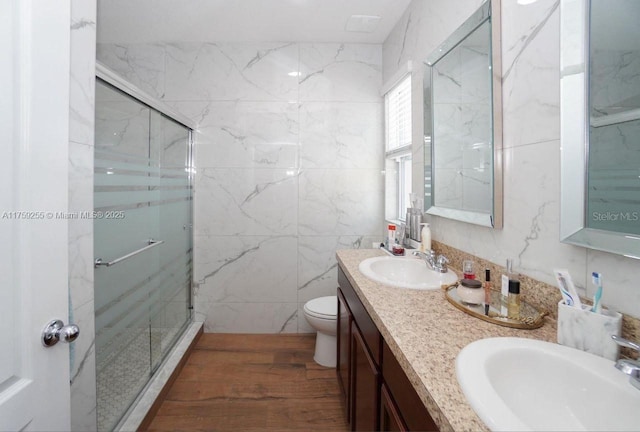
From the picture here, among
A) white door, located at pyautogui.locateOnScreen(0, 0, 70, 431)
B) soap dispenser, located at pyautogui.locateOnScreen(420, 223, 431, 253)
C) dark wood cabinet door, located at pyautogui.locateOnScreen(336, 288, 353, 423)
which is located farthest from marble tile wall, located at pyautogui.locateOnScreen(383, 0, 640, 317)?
white door, located at pyautogui.locateOnScreen(0, 0, 70, 431)

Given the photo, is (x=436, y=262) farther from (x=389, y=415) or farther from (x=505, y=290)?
(x=389, y=415)

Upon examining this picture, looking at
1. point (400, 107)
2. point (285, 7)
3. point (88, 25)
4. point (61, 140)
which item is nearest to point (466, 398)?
point (61, 140)

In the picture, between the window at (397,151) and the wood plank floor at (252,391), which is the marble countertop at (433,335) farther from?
the window at (397,151)

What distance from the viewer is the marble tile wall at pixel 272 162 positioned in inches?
99.9

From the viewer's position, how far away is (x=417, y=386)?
65 cm

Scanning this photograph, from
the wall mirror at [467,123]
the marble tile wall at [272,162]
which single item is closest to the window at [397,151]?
the marble tile wall at [272,162]

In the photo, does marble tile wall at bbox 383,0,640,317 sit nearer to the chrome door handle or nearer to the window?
the window

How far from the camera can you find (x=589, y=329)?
723mm

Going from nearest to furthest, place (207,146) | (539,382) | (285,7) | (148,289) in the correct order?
(539,382) < (148,289) < (285,7) < (207,146)

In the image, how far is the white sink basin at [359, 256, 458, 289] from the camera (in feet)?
4.69

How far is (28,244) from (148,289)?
4.54 feet

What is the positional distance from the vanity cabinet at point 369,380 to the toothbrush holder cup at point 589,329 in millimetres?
416

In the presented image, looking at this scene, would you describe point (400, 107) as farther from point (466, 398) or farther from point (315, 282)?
point (466, 398)

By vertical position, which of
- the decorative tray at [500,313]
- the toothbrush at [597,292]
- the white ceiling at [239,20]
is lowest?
the decorative tray at [500,313]
